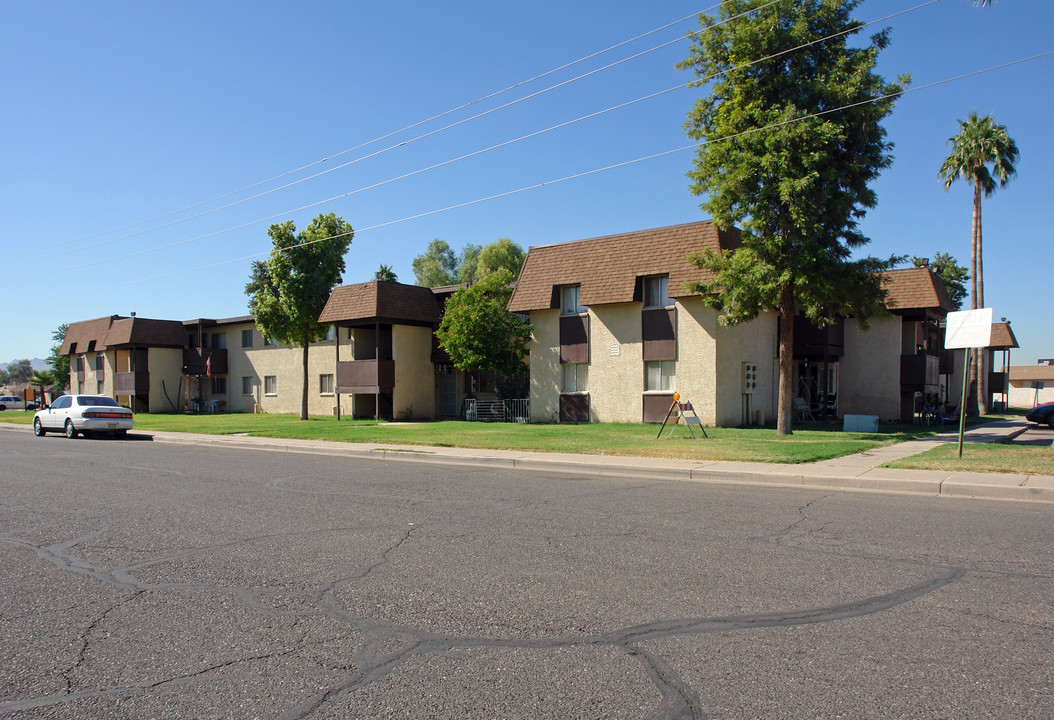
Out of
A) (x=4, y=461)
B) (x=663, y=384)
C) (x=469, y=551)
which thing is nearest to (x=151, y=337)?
(x=4, y=461)

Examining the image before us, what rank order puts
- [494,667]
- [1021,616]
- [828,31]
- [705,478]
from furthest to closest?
[828,31]
[705,478]
[1021,616]
[494,667]

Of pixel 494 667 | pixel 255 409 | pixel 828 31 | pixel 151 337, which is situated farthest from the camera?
pixel 151 337

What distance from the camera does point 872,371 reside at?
3119 centimetres

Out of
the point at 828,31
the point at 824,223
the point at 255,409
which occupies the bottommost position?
the point at 255,409

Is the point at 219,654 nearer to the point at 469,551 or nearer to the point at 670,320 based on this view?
the point at 469,551

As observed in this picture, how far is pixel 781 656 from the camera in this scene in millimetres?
4422

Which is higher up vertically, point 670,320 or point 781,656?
point 670,320

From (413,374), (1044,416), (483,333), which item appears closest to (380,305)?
(413,374)

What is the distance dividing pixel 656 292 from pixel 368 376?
46.2 feet

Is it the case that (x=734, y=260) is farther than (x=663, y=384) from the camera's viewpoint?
No

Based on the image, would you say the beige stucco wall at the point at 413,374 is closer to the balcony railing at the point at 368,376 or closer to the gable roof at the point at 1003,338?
→ the balcony railing at the point at 368,376

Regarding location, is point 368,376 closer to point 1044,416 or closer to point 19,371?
point 1044,416

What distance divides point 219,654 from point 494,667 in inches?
67.9

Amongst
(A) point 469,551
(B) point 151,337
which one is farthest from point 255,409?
(A) point 469,551
